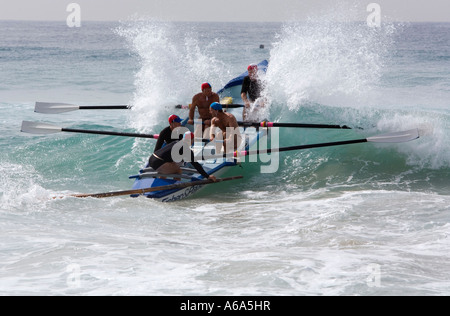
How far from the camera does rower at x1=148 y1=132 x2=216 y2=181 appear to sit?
28.6ft

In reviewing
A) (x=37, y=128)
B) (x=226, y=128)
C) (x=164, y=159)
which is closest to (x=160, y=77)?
(x=37, y=128)

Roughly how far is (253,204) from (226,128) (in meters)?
1.66

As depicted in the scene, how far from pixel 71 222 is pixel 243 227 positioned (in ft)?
7.49

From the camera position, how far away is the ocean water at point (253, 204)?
17.5ft

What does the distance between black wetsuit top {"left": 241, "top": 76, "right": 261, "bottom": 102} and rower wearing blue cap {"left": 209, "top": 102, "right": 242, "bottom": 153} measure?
206 centimetres

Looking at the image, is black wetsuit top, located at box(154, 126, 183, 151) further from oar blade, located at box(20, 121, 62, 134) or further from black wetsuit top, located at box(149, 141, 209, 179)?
oar blade, located at box(20, 121, 62, 134)

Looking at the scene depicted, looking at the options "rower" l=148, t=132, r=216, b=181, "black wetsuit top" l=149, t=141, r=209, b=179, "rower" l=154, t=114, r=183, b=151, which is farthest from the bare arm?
"black wetsuit top" l=149, t=141, r=209, b=179

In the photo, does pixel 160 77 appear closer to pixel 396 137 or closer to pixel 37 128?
pixel 37 128

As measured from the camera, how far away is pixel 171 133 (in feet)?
30.1

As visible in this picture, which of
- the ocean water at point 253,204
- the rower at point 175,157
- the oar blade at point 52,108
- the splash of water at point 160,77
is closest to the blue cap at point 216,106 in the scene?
the rower at point 175,157

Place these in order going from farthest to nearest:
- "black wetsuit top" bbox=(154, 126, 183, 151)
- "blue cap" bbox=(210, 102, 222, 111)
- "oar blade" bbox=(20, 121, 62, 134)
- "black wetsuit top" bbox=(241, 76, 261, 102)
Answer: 1. "black wetsuit top" bbox=(241, 76, 261, 102)
2. "oar blade" bbox=(20, 121, 62, 134)
3. "blue cap" bbox=(210, 102, 222, 111)
4. "black wetsuit top" bbox=(154, 126, 183, 151)

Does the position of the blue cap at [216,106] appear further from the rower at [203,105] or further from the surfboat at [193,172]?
the rower at [203,105]

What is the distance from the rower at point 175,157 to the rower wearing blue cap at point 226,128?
1014mm
